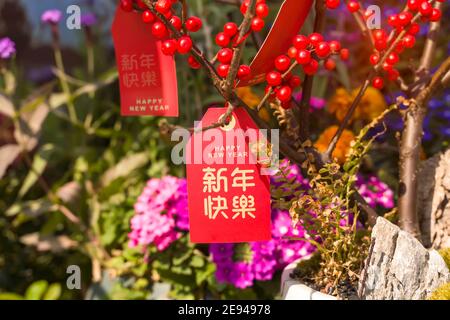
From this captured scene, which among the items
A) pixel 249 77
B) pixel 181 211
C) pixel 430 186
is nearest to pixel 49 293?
pixel 181 211

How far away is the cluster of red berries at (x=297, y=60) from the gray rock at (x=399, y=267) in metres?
0.26

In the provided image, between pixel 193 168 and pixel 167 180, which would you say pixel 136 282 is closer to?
pixel 167 180

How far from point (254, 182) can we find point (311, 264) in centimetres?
24

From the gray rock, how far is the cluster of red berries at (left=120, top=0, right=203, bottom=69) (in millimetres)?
400

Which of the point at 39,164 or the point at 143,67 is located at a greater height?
the point at 143,67

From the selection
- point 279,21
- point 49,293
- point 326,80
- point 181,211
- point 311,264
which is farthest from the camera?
point 326,80

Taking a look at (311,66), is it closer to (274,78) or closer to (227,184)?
(274,78)

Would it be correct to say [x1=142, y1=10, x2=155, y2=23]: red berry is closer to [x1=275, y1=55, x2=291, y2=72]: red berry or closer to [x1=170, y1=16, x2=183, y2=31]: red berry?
[x1=170, y1=16, x2=183, y2=31]: red berry

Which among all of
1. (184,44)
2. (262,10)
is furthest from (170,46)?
(262,10)

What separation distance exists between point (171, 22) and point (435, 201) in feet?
2.07

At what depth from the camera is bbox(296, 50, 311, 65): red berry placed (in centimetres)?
88

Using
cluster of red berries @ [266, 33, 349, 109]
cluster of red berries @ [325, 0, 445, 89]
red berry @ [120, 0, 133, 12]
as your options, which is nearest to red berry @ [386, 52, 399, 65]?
cluster of red berries @ [325, 0, 445, 89]

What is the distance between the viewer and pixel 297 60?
890 mm

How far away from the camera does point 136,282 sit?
137 centimetres
